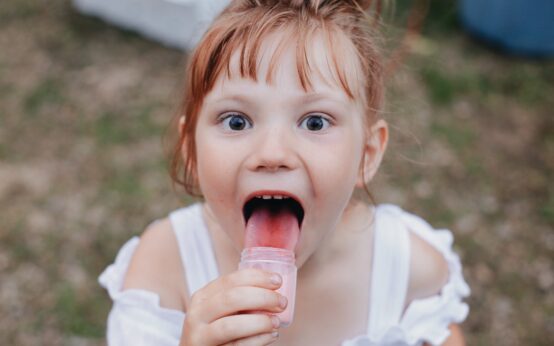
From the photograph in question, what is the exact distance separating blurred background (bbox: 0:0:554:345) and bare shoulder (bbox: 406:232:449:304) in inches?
21.3

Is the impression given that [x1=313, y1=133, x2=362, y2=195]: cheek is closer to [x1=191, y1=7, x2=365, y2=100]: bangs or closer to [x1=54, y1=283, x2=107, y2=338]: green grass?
[x1=191, y1=7, x2=365, y2=100]: bangs

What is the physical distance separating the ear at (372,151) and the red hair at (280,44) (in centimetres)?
3

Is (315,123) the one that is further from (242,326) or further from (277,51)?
(242,326)

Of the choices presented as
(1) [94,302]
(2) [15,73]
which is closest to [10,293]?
(1) [94,302]

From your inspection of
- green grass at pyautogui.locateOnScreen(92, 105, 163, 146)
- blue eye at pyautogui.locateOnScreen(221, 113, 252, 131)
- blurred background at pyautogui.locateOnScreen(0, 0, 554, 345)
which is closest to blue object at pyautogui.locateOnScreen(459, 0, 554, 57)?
blurred background at pyautogui.locateOnScreen(0, 0, 554, 345)

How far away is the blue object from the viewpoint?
11.6 ft

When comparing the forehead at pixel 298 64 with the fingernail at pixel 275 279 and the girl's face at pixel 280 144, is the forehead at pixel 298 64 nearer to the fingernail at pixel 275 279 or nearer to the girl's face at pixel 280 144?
the girl's face at pixel 280 144

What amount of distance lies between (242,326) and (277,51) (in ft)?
1.54

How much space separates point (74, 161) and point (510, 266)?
1.81m

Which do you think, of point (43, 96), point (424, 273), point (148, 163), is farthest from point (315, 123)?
point (43, 96)

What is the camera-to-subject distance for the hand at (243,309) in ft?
3.24

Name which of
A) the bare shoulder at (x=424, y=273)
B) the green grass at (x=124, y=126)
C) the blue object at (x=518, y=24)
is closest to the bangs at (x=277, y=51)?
the bare shoulder at (x=424, y=273)

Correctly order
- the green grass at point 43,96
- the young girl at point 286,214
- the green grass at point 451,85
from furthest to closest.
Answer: the green grass at point 451,85 → the green grass at point 43,96 → the young girl at point 286,214

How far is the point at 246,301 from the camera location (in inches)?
39.1
